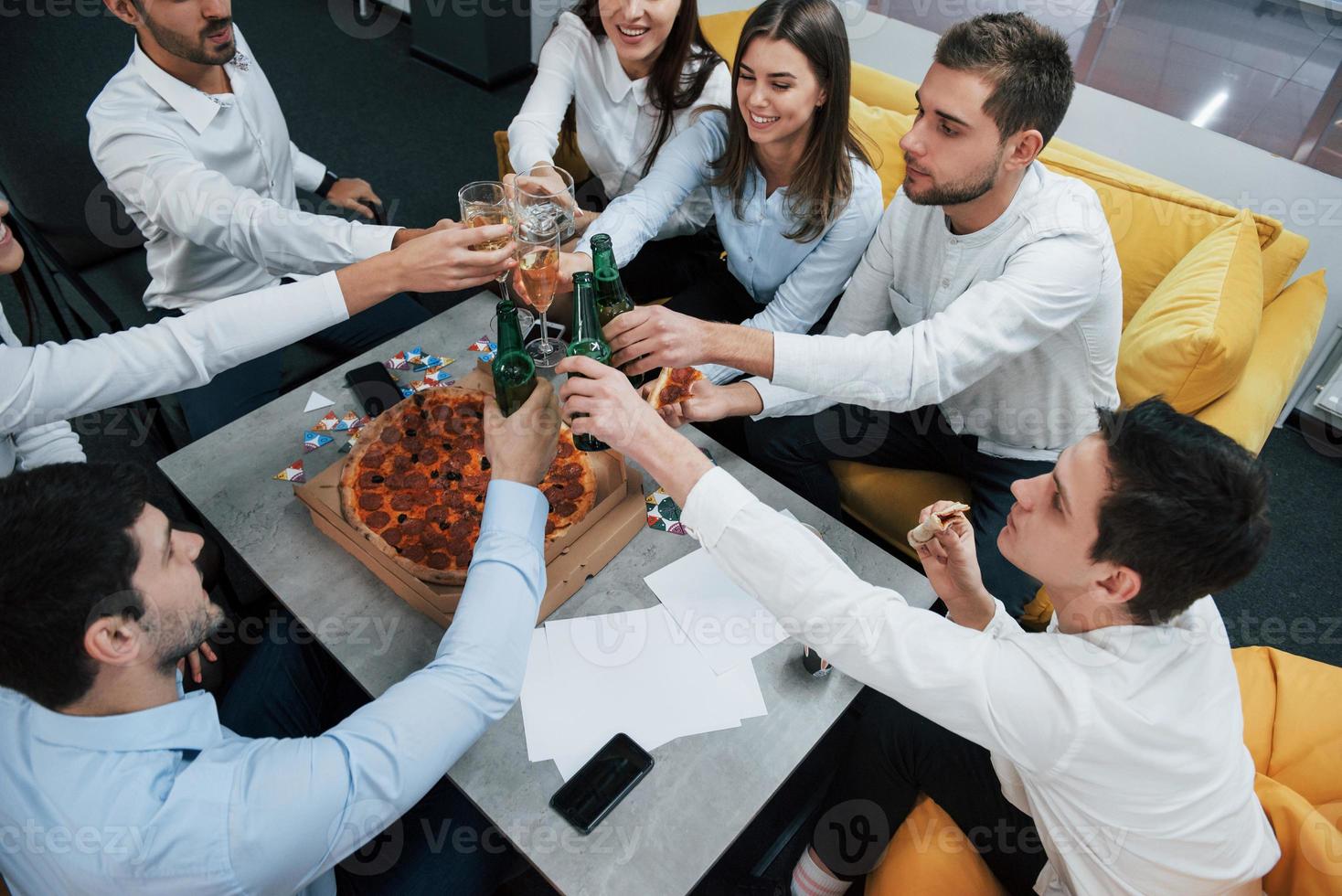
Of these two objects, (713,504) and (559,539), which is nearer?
(713,504)

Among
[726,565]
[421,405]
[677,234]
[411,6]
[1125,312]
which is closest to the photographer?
[726,565]

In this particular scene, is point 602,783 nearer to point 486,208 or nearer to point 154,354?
point 486,208

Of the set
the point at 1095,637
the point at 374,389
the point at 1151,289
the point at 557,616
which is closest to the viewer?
the point at 1095,637

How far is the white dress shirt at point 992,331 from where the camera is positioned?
173 cm

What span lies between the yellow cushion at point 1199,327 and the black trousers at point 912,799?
1.02 metres

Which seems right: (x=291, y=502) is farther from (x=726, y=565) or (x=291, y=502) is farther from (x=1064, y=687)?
(x=1064, y=687)

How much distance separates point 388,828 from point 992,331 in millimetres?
1525

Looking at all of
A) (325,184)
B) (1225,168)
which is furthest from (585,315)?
(1225,168)

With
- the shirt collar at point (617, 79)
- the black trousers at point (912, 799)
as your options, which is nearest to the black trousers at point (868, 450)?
the black trousers at point (912, 799)

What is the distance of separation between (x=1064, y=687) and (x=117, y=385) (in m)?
1.83

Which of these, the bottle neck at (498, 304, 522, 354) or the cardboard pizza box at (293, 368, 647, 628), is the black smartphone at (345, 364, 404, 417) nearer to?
the cardboard pizza box at (293, 368, 647, 628)

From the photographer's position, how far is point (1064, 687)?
1.15 meters

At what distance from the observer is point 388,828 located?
147 centimetres

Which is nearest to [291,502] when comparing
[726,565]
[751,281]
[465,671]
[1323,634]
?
[465,671]
